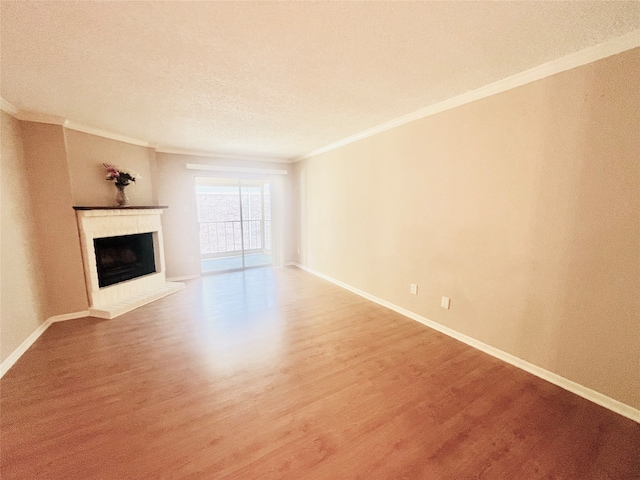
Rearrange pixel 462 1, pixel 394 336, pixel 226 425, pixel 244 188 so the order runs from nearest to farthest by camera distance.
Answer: pixel 462 1 < pixel 226 425 < pixel 394 336 < pixel 244 188

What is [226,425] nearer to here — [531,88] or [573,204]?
[573,204]

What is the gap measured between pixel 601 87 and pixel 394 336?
8.27ft

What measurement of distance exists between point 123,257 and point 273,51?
3.75 metres

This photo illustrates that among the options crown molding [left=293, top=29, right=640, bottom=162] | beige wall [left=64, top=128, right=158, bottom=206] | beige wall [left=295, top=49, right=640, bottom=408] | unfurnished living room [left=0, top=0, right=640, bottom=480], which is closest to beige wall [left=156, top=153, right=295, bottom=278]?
beige wall [left=64, top=128, right=158, bottom=206]

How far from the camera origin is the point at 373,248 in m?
3.54

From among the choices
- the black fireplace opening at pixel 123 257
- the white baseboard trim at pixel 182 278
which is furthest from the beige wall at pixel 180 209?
the black fireplace opening at pixel 123 257

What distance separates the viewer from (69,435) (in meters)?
1.46

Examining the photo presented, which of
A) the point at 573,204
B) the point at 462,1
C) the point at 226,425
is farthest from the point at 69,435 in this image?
the point at 573,204

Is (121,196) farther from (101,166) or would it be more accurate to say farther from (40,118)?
(40,118)

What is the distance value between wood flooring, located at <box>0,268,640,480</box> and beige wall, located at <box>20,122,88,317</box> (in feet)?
1.59

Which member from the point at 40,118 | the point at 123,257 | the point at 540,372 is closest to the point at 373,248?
the point at 540,372

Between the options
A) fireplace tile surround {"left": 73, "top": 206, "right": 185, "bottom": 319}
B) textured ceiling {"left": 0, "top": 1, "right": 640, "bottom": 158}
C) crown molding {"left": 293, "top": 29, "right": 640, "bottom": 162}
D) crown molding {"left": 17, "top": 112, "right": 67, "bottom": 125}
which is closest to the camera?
textured ceiling {"left": 0, "top": 1, "right": 640, "bottom": 158}

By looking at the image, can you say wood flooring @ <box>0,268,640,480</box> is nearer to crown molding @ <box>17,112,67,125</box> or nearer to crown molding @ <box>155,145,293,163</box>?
crown molding @ <box>17,112,67,125</box>

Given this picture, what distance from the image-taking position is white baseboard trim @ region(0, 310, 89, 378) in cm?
206
